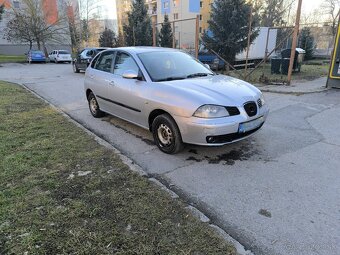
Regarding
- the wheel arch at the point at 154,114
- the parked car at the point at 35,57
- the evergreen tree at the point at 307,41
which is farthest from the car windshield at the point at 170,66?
the parked car at the point at 35,57

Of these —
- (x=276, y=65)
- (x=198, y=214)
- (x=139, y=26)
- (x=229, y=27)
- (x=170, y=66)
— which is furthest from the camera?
(x=139, y=26)

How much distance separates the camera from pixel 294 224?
275 centimetres

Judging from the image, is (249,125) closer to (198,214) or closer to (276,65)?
(198,214)

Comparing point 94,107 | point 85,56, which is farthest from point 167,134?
point 85,56

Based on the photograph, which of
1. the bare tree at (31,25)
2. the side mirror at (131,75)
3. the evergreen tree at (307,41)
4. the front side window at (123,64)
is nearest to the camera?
the side mirror at (131,75)

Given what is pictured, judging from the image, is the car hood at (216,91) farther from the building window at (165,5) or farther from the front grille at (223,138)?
the building window at (165,5)

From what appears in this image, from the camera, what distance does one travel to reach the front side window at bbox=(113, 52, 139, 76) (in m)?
5.05

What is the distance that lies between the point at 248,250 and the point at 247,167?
1.69 metres

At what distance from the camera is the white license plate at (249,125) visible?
13.3ft

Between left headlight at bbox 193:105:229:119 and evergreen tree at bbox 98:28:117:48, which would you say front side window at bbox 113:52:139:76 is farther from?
evergreen tree at bbox 98:28:117:48

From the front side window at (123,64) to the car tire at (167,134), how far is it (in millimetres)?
1105

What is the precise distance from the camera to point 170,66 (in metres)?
5.08

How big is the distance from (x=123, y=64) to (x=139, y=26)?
21353mm

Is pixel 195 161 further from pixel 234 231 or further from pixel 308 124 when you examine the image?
pixel 308 124
